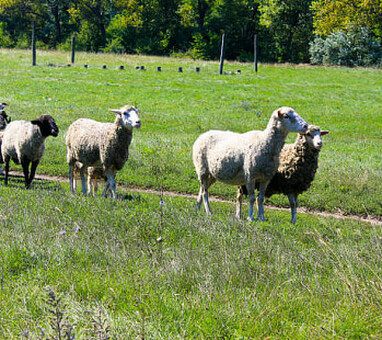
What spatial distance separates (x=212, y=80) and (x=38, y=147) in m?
23.7

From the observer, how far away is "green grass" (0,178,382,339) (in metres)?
4.43

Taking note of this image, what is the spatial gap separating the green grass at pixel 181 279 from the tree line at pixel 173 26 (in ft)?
209

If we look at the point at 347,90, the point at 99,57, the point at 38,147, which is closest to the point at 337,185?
the point at 38,147

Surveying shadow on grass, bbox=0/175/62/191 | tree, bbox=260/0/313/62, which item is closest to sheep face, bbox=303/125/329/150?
shadow on grass, bbox=0/175/62/191

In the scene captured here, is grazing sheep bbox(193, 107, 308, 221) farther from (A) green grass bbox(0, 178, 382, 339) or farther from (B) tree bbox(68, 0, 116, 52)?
(B) tree bbox(68, 0, 116, 52)

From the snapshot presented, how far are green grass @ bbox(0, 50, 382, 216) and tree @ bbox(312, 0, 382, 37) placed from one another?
49.9 feet

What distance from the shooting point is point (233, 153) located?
33.9ft

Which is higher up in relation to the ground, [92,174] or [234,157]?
[234,157]

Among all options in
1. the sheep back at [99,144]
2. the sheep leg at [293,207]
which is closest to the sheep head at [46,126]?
the sheep back at [99,144]

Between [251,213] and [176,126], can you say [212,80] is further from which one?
→ [251,213]

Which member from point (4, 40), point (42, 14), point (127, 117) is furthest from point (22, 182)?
point (42, 14)

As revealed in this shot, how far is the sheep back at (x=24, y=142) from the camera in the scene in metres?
12.9

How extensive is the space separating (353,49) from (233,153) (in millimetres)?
45613

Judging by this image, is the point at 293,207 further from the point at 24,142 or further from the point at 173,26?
the point at 173,26
